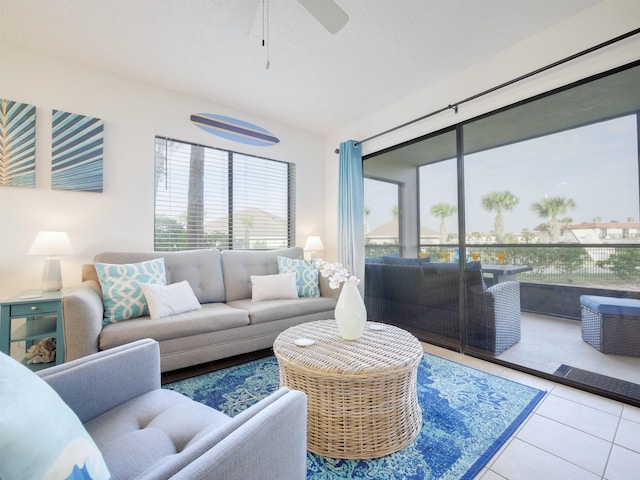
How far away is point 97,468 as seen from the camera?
503mm

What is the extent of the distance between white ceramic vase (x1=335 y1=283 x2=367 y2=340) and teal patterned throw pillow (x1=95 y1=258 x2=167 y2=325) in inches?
64.1

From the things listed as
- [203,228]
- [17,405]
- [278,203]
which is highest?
[278,203]

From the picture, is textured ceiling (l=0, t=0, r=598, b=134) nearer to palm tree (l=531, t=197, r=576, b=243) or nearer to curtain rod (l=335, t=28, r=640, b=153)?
curtain rod (l=335, t=28, r=640, b=153)

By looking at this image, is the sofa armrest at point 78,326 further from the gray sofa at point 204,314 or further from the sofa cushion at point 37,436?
the sofa cushion at point 37,436

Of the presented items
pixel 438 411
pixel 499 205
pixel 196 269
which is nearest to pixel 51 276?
pixel 196 269

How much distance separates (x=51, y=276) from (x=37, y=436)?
2.53 metres

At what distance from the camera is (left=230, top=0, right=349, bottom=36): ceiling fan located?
148cm

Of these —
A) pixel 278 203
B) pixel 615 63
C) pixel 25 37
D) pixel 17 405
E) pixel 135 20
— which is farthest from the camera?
pixel 278 203

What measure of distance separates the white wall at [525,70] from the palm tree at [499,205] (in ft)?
2.55

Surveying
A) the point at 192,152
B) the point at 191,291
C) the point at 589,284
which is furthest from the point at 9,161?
the point at 589,284

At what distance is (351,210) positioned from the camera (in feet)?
12.2

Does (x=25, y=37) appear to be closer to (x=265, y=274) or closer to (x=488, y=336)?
(x=265, y=274)

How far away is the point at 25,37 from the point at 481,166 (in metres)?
3.94

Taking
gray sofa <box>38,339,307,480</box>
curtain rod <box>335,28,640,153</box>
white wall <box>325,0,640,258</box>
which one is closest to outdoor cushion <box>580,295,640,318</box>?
white wall <box>325,0,640,258</box>
